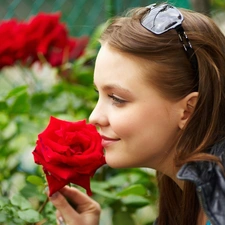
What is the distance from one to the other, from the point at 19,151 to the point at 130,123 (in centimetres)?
83

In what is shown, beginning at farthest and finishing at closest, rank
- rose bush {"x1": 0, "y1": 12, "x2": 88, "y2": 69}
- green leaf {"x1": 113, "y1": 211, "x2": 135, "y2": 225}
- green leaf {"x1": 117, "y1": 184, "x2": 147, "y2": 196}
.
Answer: rose bush {"x1": 0, "y1": 12, "x2": 88, "y2": 69}, green leaf {"x1": 113, "y1": 211, "x2": 135, "y2": 225}, green leaf {"x1": 117, "y1": 184, "x2": 147, "y2": 196}

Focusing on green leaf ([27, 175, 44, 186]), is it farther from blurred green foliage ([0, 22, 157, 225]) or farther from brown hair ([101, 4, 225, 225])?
brown hair ([101, 4, 225, 225])

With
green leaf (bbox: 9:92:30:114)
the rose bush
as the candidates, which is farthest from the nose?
the rose bush

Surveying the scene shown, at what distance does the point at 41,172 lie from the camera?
234cm

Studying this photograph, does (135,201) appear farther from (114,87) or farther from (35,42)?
(35,42)

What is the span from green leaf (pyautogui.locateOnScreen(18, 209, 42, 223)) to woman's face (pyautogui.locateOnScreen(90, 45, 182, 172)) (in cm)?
27

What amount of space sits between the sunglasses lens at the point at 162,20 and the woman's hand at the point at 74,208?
535 millimetres

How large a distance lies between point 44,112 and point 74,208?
2.81 feet

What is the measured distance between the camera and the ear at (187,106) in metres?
1.85

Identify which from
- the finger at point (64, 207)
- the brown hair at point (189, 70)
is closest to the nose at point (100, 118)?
the brown hair at point (189, 70)

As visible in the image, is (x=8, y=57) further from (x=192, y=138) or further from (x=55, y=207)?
(x=192, y=138)

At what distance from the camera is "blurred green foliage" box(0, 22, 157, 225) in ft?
6.94

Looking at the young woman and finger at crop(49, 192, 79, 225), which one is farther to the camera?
finger at crop(49, 192, 79, 225)

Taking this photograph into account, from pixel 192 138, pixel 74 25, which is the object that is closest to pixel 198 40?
pixel 192 138
